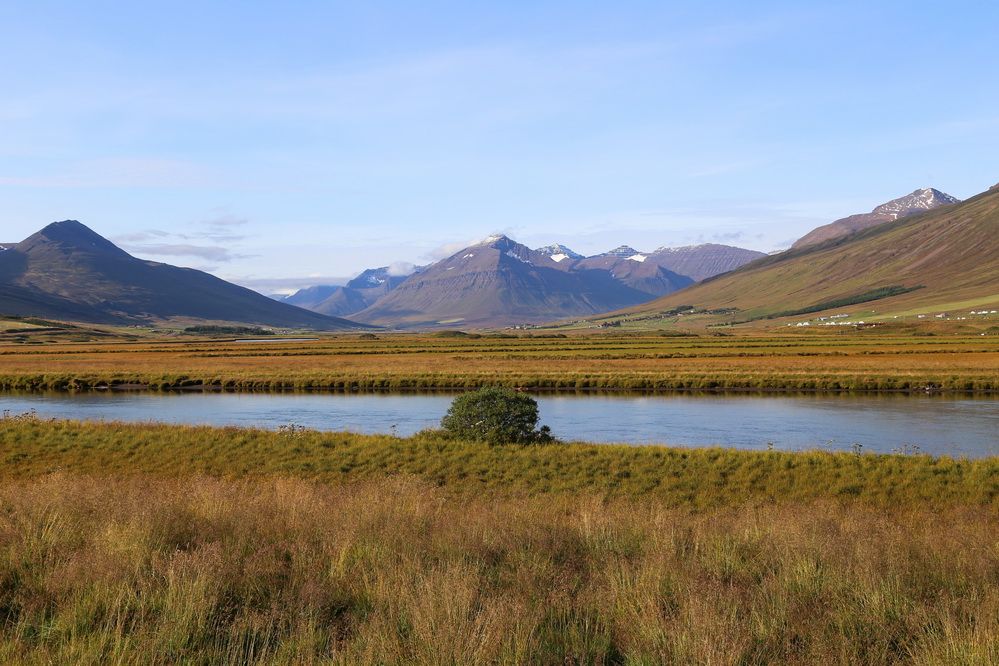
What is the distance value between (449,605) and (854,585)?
178 inches

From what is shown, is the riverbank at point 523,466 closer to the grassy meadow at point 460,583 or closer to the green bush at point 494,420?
the green bush at point 494,420

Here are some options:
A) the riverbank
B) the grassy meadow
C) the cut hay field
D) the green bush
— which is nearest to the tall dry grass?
the grassy meadow

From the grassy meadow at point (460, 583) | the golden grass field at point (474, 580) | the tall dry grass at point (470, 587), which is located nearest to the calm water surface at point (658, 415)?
the golden grass field at point (474, 580)

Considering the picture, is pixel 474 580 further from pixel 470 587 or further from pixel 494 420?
pixel 494 420

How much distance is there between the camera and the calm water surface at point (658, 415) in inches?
1310

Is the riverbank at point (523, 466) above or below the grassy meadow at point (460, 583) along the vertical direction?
below

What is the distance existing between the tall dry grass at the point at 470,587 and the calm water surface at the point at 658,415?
21.2m

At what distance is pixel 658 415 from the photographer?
142 feet

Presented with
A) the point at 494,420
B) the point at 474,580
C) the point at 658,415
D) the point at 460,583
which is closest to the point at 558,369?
the point at 658,415

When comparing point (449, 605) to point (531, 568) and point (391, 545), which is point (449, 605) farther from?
point (391, 545)

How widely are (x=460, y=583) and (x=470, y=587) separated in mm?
208

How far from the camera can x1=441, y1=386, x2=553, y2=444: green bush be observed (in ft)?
86.5

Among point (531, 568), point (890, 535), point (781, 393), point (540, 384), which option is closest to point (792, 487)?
point (890, 535)

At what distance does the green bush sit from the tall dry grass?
1449 cm
